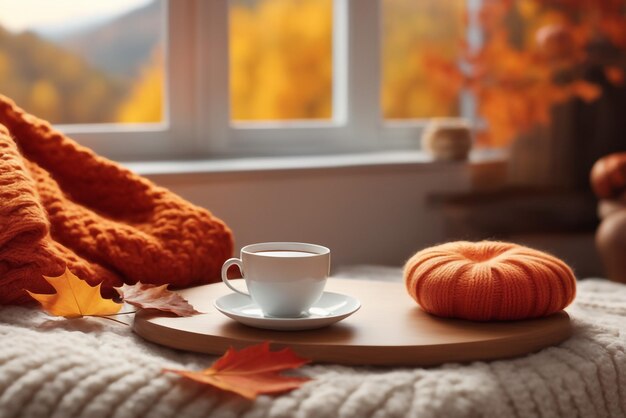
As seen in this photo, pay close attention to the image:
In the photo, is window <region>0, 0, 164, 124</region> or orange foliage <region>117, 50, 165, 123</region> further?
orange foliage <region>117, 50, 165, 123</region>

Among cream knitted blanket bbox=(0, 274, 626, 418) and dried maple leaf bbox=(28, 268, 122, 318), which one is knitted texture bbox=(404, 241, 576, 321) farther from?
dried maple leaf bbox=(28, 268, 122, 318)

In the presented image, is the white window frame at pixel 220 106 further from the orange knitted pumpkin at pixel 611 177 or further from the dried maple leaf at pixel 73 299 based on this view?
the dried maple leaf at pixel 73 299

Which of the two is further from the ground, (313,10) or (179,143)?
(313,10)

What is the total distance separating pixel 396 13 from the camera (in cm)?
266

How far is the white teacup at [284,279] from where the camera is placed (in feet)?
3.07

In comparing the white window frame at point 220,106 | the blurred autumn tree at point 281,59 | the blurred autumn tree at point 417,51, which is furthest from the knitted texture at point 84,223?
the blurred autumn tree at point 417,51

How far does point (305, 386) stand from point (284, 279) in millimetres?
149

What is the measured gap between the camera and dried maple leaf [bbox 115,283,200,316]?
0.99 metres

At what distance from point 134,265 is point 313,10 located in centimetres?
144

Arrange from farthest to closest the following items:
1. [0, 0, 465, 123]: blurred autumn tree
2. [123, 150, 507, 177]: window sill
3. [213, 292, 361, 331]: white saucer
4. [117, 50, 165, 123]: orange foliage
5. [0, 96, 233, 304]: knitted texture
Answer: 1. [117, 50, 165, 123]: orange foliage
2. [0, 0, 465, 123]: blurred autumn tree
3. [123, 150, 507, 177]: window sill
4. [0, 96, 233, 304]: knitted texture
5. [213, 292, 361, 331]: white saucer

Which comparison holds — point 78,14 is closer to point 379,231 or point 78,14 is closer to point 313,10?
point 313,10

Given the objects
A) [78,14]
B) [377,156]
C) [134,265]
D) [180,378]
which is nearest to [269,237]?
[377,156]

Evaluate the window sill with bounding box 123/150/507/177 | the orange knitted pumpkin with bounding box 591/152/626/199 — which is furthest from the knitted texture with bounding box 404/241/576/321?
the orange knitted pumpkin with bounding box 591/152/626/199

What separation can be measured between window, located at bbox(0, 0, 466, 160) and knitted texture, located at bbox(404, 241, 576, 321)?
47.8 inches
